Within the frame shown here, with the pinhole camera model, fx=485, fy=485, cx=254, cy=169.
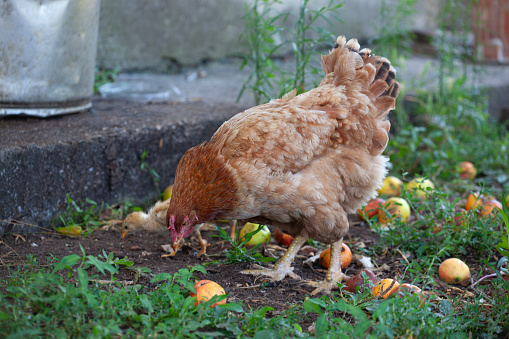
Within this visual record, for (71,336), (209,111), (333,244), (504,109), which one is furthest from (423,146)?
(71,336)

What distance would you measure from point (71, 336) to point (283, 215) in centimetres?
133

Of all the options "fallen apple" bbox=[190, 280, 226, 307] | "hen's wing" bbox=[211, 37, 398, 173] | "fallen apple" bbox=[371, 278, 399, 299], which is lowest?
"fallen apple" bbox=[371, 278, 399, 299]

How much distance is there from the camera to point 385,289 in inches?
99.7

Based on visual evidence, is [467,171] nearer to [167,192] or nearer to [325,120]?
[325,120]

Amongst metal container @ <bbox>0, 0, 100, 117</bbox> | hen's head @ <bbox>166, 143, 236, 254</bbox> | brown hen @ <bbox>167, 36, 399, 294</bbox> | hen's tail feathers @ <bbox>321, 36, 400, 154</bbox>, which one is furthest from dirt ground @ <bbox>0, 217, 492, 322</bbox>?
metal container @ <bbox>0, 0, 100, 117</bbox>

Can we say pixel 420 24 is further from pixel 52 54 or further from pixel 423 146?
pixel 52 54

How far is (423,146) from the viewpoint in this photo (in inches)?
212

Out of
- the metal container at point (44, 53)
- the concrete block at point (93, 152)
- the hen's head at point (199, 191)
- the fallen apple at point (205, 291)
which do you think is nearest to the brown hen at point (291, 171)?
the hen's head at point (199, 191)

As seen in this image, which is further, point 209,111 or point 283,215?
point 209,111

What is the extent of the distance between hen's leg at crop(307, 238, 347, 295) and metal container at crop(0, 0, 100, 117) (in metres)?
2.28

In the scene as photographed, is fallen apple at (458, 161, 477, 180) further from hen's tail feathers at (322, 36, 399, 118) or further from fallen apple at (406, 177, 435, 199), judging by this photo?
hen's tail feathers at (322, 36, 399, 118)

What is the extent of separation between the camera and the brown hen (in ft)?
8.90

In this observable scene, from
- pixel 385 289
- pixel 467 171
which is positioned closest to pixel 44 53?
pixel 385 289

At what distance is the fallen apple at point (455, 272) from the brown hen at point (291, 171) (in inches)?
24.4
